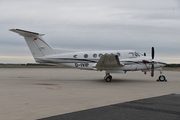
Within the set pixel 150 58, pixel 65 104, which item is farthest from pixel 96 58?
pixel 65 104

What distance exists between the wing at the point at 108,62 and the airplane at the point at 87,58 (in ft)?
0.43

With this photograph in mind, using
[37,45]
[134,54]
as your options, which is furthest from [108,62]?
[37,45]

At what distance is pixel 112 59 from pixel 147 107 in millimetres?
11276

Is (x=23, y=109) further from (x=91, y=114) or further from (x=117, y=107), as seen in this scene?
(x=117, y=107)

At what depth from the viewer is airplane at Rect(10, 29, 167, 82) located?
21.6 m

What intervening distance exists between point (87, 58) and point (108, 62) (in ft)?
9.68

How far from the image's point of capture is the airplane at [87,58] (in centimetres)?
2164

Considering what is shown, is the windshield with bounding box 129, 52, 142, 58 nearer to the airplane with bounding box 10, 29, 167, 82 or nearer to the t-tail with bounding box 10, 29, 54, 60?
the airplane with bounding box 10, 29, 167, 82

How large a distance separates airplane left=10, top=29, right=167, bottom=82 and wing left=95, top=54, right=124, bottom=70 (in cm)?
13

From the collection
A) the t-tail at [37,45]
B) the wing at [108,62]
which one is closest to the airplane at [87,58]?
the t-tail at [37,45]

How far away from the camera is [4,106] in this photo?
8938 millimetres

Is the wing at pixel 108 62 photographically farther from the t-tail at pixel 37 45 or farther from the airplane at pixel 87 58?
the t-tail at pixel 37 45

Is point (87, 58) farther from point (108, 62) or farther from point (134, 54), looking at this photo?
point (134, 54)

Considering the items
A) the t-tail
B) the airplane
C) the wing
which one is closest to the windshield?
the airplane
